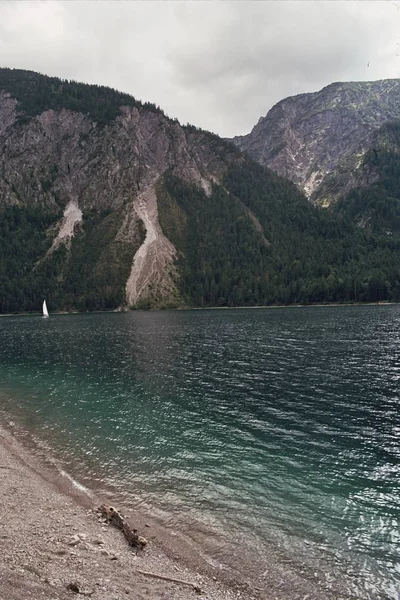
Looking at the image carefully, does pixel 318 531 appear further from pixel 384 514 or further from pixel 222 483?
pixel 222 483

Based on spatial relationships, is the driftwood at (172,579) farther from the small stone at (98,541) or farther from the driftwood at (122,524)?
the small stone at (98,541)

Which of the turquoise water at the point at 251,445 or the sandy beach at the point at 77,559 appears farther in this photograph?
the turquoise water at the point at 251,445

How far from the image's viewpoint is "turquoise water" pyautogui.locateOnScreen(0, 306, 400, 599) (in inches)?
722

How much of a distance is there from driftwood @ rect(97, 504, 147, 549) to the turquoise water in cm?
204

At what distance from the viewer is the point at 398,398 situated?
140ft

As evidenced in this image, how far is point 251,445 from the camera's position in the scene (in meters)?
30.8

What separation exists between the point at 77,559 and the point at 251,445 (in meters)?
17.2

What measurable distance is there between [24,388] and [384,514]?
45433mm

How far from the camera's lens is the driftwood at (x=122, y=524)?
17688 millimetres

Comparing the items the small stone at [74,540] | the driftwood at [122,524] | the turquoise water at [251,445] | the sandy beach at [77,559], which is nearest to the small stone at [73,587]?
the sandy beach at [77,559]

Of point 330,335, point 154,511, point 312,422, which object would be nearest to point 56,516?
point 154,511

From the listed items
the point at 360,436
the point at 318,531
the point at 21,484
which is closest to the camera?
the point at 318,531

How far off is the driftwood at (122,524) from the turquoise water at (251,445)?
204 centimetres

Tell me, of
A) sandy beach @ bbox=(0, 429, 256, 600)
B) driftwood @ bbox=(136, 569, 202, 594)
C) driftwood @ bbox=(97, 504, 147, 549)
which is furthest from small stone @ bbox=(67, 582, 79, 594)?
driftwood @ bbox=(97, 504, 147, 549)
